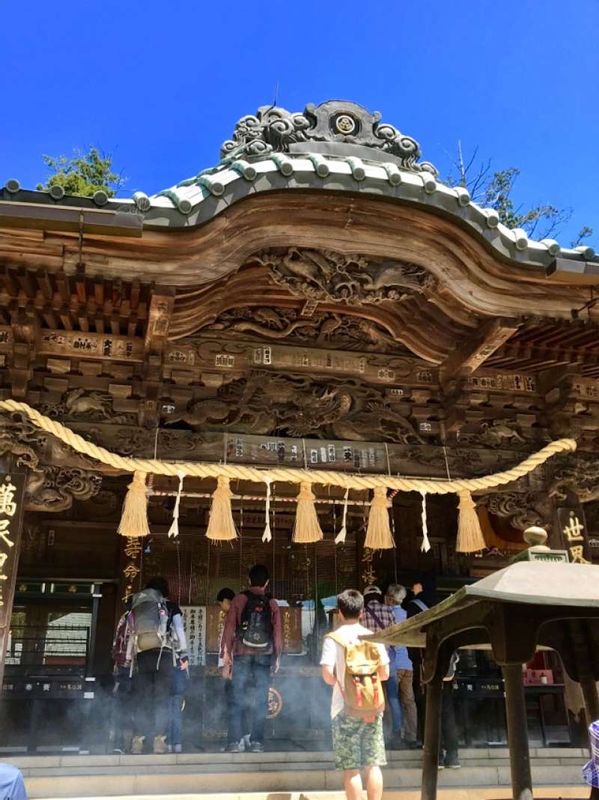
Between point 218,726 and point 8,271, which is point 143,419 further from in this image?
point 218,726

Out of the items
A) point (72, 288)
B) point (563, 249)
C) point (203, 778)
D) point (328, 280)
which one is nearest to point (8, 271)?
point (72, 288)

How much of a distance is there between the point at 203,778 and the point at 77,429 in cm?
339

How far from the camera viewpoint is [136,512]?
6812 millimetres

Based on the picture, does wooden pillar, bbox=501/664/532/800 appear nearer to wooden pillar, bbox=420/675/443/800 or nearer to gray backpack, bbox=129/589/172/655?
wooden pillar, bbox=420/675/443/800

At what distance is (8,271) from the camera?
19.4 ft

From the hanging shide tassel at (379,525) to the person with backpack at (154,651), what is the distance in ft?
7.13

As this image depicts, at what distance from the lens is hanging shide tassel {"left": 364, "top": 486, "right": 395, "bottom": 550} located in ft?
24.1

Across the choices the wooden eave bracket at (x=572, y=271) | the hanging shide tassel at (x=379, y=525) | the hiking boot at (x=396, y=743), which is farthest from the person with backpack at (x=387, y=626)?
the wooden eave bracket at (x=572, y=271)

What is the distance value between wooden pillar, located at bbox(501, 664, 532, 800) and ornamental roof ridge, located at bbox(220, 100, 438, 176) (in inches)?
210

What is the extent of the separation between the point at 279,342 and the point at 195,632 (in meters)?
4.49

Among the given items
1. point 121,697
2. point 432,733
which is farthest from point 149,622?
point 432,733

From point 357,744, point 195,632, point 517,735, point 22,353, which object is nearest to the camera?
point 517,735

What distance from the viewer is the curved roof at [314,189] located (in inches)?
228

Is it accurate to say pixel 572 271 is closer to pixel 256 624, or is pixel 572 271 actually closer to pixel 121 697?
pixel 256 624
